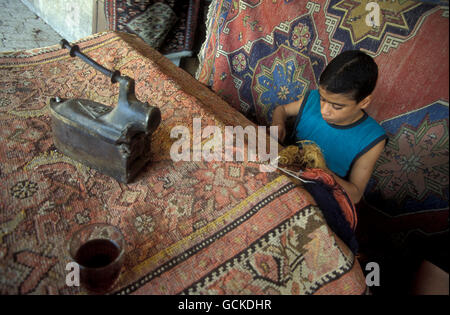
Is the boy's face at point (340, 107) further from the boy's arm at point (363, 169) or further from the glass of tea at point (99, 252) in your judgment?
the glass of tea at point (99, 252)

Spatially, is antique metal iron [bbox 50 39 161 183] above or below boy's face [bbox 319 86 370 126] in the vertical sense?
below

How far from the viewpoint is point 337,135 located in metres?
1.60

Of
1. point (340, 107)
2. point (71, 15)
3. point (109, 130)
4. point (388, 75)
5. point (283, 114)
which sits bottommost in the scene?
point (71, 15)

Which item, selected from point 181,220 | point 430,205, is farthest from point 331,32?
point 181,220

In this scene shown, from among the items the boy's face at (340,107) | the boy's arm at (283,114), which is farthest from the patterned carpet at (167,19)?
the boy's face at (340,107)

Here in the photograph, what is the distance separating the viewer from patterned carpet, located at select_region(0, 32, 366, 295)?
1025 millimetres

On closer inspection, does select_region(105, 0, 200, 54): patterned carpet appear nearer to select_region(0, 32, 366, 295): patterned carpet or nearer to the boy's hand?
select_region(0, 32, 366, 295): patterned carpet

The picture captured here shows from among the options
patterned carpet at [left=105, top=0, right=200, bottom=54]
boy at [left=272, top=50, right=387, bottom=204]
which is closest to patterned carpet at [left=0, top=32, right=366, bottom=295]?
boy at [left=272, top=50, right=387, bottom=204]

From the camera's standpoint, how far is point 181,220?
119cm

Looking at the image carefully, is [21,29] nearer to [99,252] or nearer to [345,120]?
[99,252]

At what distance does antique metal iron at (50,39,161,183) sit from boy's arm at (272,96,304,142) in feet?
2.88

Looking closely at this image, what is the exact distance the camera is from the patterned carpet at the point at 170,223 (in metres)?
1.03

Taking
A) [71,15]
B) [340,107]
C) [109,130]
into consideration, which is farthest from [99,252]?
[71,15]

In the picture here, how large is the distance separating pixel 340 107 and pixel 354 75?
0.57ft
